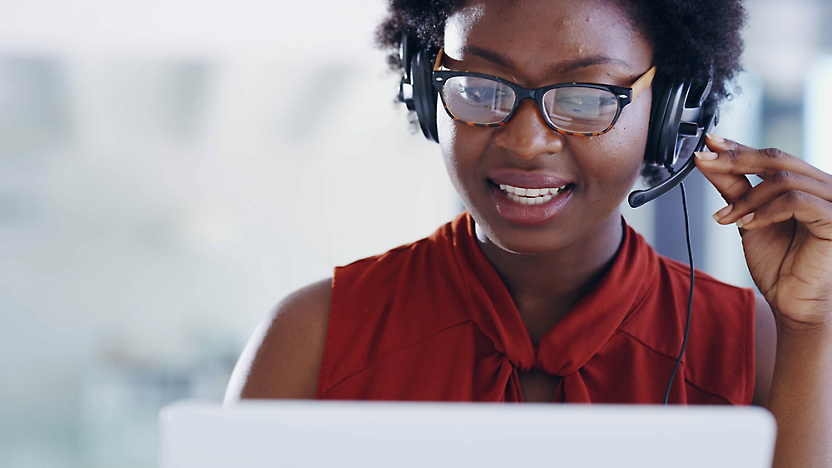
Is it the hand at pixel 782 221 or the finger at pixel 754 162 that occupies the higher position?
the finger at pixel 754 162

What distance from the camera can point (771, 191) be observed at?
0.98 m

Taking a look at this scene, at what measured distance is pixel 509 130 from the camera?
98 cm

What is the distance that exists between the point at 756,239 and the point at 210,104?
213 centimetres

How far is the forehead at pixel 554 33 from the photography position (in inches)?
37.5

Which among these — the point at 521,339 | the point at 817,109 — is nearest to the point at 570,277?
the point at 521,339

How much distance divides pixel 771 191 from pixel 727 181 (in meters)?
0.06

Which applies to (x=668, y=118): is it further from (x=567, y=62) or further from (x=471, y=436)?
(x=471, y=436)

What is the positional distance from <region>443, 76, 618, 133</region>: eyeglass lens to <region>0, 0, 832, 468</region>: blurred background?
1.64m

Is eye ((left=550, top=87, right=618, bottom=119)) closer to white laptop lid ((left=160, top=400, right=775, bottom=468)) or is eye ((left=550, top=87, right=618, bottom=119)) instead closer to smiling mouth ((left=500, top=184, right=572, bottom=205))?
smiling mouth ((left=500, top=184, right=572, bottom=205))

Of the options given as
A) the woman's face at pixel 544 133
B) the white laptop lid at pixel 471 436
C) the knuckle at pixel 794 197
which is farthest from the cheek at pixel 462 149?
the white laptop lid at pixel 471 436

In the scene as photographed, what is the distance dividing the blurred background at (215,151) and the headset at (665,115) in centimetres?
150

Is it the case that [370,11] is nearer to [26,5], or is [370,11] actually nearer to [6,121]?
[26,5]

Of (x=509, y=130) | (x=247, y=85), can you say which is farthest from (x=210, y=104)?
(x=509, y=130)

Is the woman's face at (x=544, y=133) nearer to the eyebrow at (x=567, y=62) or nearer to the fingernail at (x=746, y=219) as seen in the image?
the eyebrow at (x=567, y=62)
